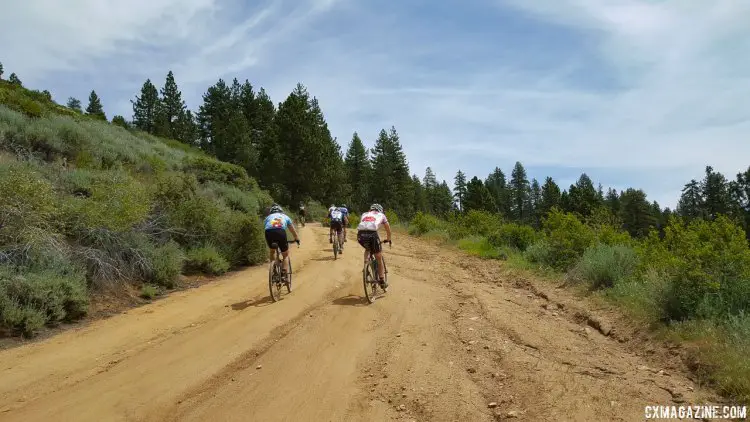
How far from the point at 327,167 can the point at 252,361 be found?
38.8 m

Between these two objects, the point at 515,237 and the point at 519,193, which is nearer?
the point at 515,237

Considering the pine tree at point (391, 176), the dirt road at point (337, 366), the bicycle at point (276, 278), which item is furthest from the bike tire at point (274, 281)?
the pine tree at point (391, 176)

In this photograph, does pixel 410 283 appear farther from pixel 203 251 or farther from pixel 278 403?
pixel 278 403

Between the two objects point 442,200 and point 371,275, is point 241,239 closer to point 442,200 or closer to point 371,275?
point 371,275

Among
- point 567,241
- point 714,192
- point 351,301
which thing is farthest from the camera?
point 714,192

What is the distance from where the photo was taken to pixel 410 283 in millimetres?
11602

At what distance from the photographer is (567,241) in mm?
12602

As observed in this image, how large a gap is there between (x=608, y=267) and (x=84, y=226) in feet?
36.9

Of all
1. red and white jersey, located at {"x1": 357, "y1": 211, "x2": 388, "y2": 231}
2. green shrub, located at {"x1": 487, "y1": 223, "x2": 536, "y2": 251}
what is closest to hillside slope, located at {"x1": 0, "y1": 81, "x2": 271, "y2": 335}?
red and white jersey, located at {"x1": 357, "y1": 211, "x2": 388, "y2": 231}

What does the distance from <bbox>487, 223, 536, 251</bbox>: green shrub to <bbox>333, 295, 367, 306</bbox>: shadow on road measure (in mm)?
9215

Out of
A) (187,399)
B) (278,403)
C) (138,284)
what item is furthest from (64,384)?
(138,284)

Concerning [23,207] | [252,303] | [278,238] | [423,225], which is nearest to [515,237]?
[278,238]

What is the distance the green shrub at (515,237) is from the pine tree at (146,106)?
74173 millimetres

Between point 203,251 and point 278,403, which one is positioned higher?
point 203,251
